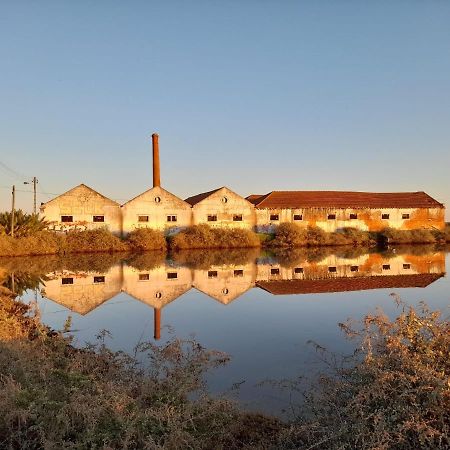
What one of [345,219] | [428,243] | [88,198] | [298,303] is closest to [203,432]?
[298,303]

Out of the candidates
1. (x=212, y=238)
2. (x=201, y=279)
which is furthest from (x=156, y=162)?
(x=201, y=279)

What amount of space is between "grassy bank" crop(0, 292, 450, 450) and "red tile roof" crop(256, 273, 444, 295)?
1033 centimetres

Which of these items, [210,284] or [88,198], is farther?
[88,198]

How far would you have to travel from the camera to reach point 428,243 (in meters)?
42.4

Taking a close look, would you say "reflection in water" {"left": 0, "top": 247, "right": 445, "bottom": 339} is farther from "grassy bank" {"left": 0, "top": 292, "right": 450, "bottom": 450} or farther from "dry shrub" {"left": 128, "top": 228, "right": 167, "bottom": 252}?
"dry shrub" {"left": 128, "top": 228, "right": 167, "bottom": 252}

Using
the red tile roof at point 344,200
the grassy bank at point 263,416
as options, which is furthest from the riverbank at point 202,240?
the grassy bank at point 263,416

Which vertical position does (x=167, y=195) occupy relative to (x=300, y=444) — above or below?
above

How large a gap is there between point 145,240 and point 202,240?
16.8ft

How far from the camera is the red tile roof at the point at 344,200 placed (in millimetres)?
42884

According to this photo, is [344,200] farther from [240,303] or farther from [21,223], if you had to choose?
[240,303]

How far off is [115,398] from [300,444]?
6.09ft

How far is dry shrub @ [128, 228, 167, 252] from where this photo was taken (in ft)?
117

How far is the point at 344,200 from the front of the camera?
4494cm

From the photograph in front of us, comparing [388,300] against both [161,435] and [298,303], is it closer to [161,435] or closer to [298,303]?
[298,303]
